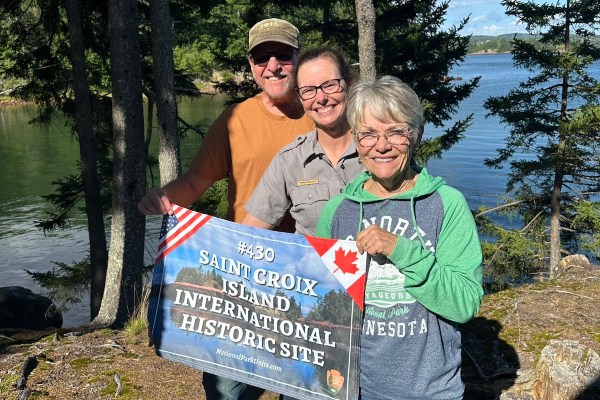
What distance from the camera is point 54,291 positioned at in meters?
12.5

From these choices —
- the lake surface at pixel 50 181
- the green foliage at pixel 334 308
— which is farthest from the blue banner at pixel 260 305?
the lake surface at pixel 50 181

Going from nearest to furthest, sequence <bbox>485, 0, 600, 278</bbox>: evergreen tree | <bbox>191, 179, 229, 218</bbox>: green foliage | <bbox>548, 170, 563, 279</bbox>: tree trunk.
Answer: <bbox>191, 179, 229, 218</bbox>: green foliage → <bbox>485, 0, 600, 278</bbox>: evergreen tree → <bbox>548, 170, 563, 279</bbox>: tree trunk

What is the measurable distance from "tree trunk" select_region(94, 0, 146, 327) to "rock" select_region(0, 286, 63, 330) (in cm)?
391

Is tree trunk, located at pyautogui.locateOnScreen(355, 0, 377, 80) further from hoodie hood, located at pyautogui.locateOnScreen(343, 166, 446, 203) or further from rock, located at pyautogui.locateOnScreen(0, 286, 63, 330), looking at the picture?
rock, located at pyautogui.locateOnScreen(0, 286, 63, 330)

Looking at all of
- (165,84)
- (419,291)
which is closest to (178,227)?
(419,291)

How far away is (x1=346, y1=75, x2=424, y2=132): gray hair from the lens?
1979 millimetres

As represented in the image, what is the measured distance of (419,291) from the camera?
1.85 m

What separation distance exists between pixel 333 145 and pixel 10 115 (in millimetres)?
47458

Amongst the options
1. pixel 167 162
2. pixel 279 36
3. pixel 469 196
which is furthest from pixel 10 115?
pixel 279 36

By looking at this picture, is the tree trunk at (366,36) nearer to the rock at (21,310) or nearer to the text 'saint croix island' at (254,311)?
the text 'saint croix island' at (254,311)

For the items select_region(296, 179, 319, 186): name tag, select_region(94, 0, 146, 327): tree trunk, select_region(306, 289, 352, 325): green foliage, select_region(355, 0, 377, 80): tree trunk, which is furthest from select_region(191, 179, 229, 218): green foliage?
select_region(306, 289, 352, 325): green foliage

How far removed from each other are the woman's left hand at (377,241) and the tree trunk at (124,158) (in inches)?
258

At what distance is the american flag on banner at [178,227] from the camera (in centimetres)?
263

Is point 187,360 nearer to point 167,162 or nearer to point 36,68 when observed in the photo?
point 167,162
